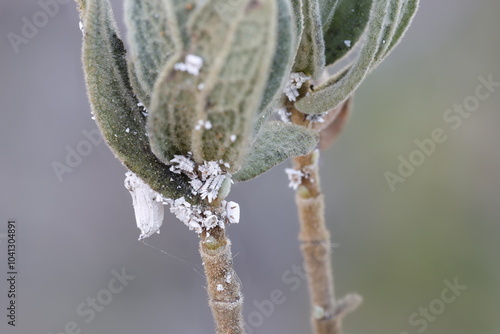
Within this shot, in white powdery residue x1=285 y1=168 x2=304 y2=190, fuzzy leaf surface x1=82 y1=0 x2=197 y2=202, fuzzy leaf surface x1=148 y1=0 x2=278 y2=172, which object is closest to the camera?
fuzzy leaf surface x1=148 y1=0 x2=278 y2=172

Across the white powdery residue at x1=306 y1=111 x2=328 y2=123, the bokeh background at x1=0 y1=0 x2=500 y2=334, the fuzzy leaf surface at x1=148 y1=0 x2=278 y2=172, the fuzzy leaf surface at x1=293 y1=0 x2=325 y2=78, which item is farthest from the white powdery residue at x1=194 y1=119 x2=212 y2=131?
the bokeh background at x1=0 y1=0 x2=500 y2=334

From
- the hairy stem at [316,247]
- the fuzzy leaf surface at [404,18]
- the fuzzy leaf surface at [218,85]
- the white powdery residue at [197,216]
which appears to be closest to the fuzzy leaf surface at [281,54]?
the fuzzy leaf surface at [218,85]

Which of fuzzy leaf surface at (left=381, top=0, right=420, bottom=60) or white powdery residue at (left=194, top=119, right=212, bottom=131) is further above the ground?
fuzzy leaf surface at (left=381, top=0, right=420, bottom=60)

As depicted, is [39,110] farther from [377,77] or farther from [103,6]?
[103,6]

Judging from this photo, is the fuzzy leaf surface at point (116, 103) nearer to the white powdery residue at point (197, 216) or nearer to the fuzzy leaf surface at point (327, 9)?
the white powdery residue at point (197, 216)

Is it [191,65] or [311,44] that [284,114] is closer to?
[311,44]

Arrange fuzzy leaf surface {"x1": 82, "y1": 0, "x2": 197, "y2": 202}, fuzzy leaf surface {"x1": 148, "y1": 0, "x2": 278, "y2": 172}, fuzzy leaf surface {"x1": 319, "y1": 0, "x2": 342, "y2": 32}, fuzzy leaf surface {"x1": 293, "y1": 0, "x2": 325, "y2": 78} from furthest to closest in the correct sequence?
fuzzy leaf surface {"x1": 319, "y1": 0, "x2": 342, "y2": 32}
fuzzy leaf surface {"x1": 293, "y1": 0, "x2": 325, "y2": 78}
fuzzy leaf surface {"x1": 82, "y1": 0, "x2": 197, "y2": 202}
fuzzy leaf surface {"x1": 148, "y1": 0, "x2": 278, "y2": 172}

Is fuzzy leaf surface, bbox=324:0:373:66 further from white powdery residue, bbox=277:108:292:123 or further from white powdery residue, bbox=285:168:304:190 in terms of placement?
white powdery residue, bbox=285:168:304:190
